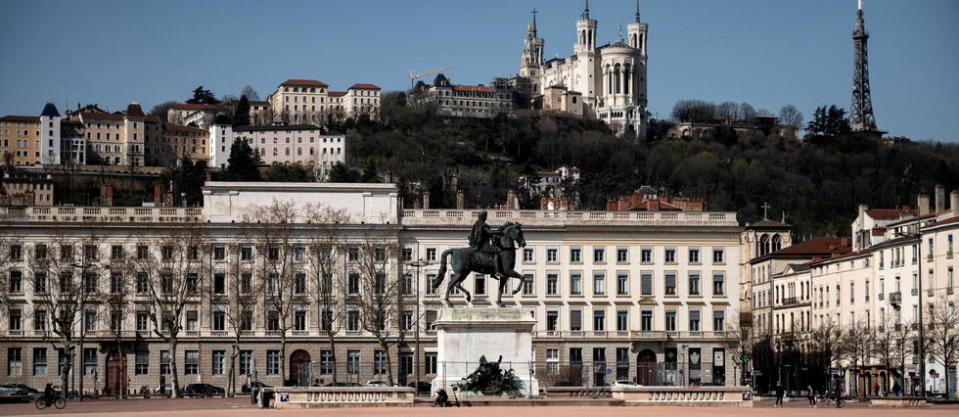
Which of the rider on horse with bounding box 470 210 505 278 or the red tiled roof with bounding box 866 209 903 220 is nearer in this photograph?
the rider on horse with bounding box 470 210 505 278

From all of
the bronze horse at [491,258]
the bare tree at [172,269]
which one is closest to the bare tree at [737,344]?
the bare tree at [172,269]

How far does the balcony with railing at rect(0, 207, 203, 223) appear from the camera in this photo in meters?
98.2

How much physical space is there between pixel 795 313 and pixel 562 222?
21.1 m

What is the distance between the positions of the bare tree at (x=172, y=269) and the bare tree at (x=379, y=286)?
887cm

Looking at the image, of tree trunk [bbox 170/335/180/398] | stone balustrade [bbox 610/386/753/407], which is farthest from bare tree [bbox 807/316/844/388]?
stone balustrade [bbox 610/386/753/407]

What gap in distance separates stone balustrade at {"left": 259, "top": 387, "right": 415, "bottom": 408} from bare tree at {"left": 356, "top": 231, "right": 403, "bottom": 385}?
42.1m

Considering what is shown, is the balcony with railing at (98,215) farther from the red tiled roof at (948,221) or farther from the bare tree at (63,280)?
the red tiled roof at (948,221)

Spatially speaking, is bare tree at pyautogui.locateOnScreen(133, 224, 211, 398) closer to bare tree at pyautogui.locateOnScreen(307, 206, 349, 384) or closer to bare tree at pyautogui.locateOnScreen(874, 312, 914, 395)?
bare tree at pyautogui.locateOnScreen(307, 206, 349, 384)

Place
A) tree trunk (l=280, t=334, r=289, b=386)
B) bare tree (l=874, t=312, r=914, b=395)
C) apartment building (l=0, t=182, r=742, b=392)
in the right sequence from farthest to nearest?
apartment building (l=0, t=182, r=742, b=392) → tree trunk (l=280, t=334, r=289, b=386) → bare tree (l=874, t=312, r=914, b=395)

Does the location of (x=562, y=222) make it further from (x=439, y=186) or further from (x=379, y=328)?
(x=439, y=186)

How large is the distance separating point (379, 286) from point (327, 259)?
137 inches

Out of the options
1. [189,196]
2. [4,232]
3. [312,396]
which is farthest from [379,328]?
[189,196]

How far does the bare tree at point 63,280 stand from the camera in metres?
96.0

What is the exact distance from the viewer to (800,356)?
102 m
